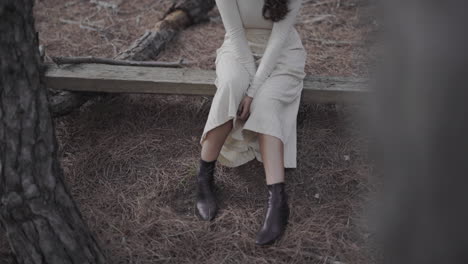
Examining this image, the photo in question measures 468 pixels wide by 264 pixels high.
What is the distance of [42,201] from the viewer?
1.69m

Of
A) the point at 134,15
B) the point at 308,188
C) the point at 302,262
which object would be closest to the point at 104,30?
the point at 134,15

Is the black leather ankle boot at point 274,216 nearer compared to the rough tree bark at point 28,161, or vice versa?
the rough tree bark at point 28,161

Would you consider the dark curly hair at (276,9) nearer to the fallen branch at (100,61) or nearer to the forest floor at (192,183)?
the forest floor at (192,183)

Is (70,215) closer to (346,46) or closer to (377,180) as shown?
(377,180)

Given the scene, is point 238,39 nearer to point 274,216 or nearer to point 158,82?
point 158,82

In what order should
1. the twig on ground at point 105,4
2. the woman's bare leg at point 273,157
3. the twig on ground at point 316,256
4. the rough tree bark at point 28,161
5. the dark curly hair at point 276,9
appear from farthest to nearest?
the twig on ground at point 105,4 < the dark curly hair at point 276,9 < the woman's bare leg at point 273,157 < the twig on ground at point 316,256 < the rough tree bark at point 28,161

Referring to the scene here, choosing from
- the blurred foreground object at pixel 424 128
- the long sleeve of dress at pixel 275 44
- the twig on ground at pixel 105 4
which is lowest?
the twig on ground at pixel 105 4

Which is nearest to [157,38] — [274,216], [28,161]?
[274,216]

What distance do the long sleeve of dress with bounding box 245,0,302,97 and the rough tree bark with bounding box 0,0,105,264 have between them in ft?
3.60

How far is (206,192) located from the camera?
2412 millimetres

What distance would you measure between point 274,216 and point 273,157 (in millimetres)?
294

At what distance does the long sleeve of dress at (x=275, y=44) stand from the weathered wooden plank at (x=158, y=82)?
0.35m

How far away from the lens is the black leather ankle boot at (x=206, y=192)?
2.35m

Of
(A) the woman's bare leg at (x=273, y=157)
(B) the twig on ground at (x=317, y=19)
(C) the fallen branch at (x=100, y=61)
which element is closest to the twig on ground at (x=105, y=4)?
(C) the fallen branch at (x=100, y=61)
